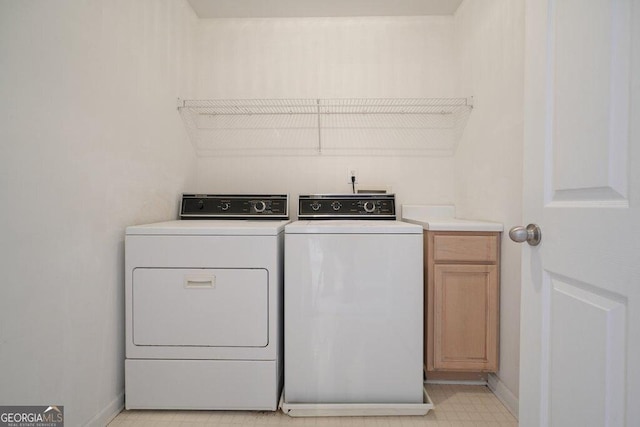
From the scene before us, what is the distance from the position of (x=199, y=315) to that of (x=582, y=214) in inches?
58.2

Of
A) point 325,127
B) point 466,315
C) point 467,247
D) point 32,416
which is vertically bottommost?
point 32,416

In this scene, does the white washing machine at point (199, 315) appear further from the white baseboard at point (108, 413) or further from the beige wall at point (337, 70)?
the beige wall at point (337, 70)

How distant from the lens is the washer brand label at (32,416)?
1.07 metres

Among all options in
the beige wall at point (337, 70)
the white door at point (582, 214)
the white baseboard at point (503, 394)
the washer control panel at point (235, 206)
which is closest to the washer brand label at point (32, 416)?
the washer control panel at point (235, 206)

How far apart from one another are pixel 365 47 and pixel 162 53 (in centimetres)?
139

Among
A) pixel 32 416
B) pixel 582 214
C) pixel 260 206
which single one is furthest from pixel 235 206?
pixel 582 214

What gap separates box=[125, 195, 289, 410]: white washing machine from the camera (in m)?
1.51

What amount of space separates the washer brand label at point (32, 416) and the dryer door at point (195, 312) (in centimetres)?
37

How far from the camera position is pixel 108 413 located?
1.47 metres

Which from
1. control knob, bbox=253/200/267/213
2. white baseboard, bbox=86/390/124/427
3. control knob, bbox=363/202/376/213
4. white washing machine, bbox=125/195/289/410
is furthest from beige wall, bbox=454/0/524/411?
white baseboard, bbox=86/390/124/427

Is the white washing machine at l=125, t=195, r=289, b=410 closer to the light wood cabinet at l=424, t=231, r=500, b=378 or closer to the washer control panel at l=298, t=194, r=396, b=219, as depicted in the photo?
the washer control panel at l=298, t=194, r=396, b=219

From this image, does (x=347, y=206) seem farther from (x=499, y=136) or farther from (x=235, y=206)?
(x=499, y=136)

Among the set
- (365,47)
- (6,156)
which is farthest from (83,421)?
(365,47)

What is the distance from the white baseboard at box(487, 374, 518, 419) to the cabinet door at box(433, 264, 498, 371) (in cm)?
10
